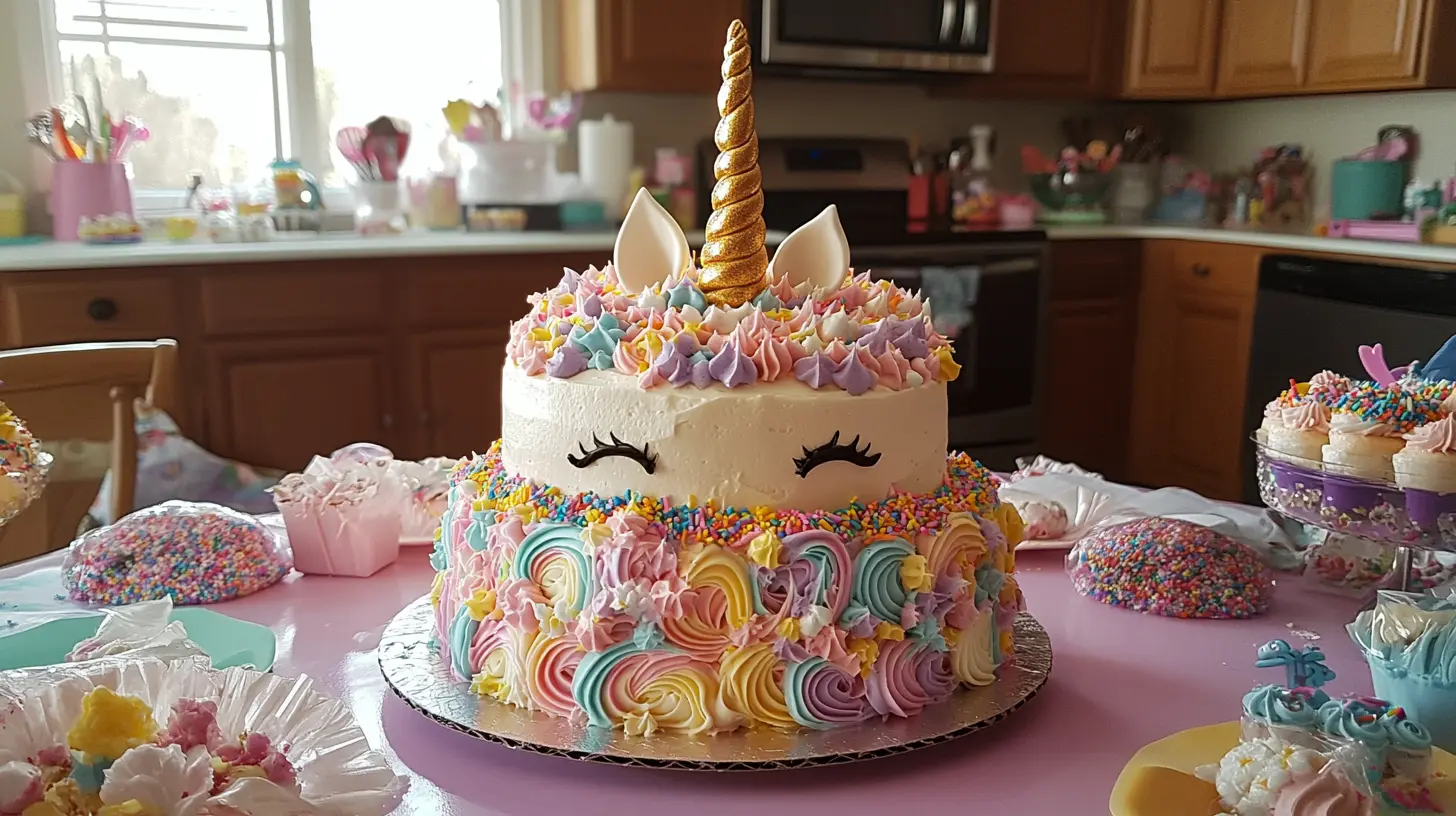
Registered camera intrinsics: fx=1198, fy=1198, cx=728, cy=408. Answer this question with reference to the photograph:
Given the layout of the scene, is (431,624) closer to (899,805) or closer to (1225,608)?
(899,805)

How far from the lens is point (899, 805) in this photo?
93 cm

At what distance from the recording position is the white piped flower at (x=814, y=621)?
1011 millimetres

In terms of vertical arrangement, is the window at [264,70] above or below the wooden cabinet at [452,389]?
above

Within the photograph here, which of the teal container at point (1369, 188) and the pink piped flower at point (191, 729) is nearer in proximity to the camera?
the pink piped flower at point (191, 729)

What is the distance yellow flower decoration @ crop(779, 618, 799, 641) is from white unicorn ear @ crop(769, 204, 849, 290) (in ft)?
1.27

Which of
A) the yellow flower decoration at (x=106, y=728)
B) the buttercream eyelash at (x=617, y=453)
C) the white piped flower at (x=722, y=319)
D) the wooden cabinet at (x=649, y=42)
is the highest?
the wooden cabinet at (x=649, y=42)

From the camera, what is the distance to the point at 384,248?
10.1 feet

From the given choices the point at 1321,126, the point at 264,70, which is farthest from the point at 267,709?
the point at 1321,126

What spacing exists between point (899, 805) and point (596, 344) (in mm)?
487

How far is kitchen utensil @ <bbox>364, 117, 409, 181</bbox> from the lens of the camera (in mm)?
3555

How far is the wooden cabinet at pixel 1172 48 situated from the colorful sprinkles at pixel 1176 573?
3273mm

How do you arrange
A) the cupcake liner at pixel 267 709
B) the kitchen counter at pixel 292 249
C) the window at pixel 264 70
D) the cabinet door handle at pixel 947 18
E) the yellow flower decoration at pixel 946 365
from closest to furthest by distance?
the cupcake liner at pixel 267 709
the yellow flower decoration at pixel 946 365
the kitchen counter at pixel 292 249
the window at pixel 264 70
the cabinet door handle at pixel 947 18

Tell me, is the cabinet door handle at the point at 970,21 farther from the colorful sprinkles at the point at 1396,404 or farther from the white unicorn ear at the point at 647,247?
the white unicorn ear at the point at 647,247

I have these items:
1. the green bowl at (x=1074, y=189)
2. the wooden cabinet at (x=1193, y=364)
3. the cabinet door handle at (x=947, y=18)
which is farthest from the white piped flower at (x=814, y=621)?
the green bowl at (x=1074, y=189)
